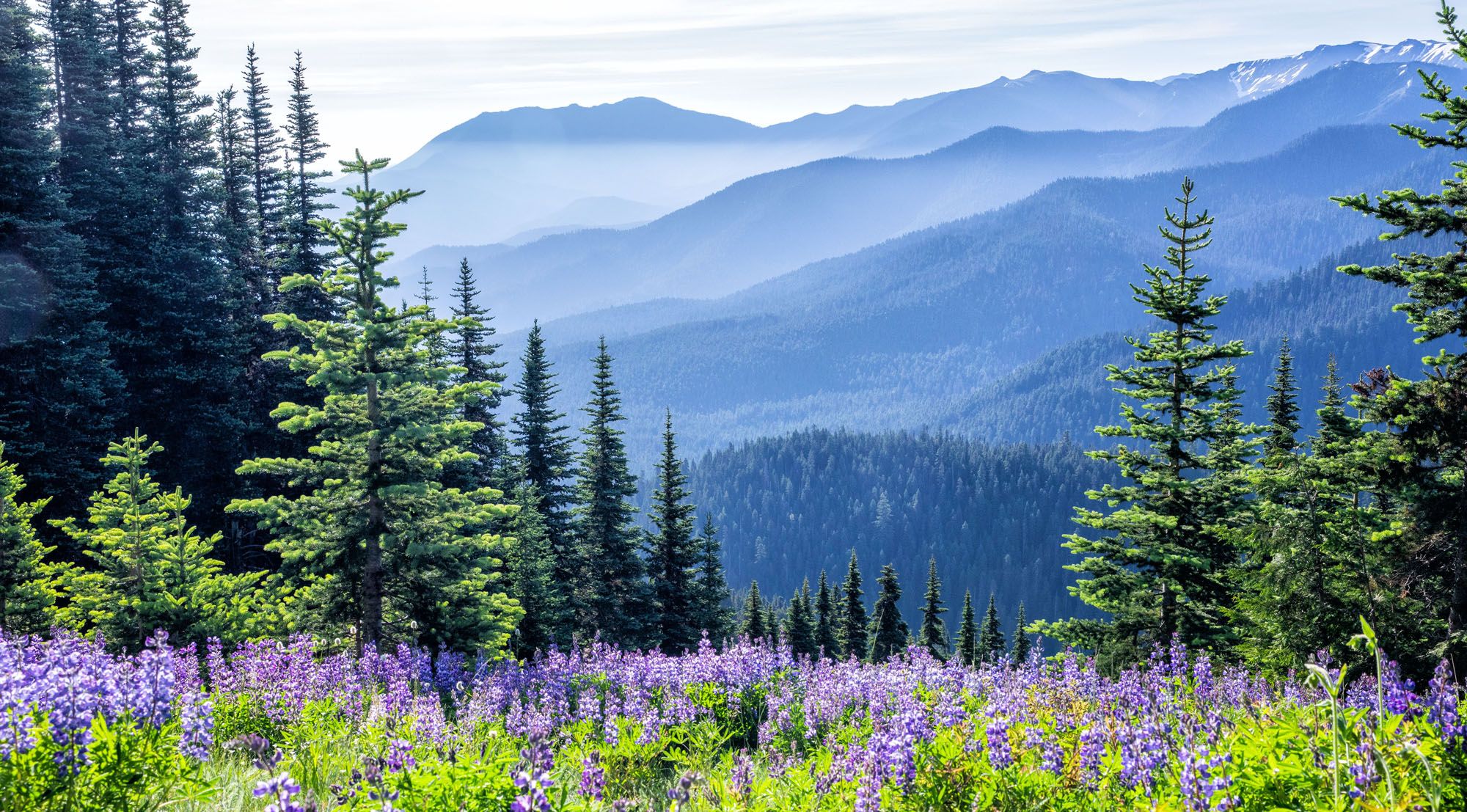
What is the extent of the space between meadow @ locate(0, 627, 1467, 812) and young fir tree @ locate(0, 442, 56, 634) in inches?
320

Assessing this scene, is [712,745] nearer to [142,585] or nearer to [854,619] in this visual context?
[142,585]

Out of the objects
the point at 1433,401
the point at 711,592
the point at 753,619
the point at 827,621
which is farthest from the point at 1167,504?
the point at 827,621

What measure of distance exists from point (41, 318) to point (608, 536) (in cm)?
1896

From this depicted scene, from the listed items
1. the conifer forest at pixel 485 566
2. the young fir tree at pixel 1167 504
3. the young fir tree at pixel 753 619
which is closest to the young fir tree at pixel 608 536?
the conifer forest at pixel 485 566

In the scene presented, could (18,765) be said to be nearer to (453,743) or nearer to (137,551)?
(453,743)

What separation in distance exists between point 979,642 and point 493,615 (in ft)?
170

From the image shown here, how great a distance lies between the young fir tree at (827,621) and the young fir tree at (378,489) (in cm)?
3755

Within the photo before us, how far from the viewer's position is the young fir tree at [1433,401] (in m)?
11.7

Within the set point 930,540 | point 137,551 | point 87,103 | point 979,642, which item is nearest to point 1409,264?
point 137,551

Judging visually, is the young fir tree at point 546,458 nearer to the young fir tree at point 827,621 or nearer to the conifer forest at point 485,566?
the conifer forest at point 485,566

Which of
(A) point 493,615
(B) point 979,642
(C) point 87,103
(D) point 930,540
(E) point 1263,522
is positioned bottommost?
(D) point 930,540

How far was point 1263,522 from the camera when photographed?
1423 cm

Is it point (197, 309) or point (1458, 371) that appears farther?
point (197, 309)

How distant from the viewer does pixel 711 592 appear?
37.5 m
